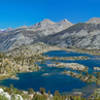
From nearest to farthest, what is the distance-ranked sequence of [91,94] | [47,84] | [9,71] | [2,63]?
[91,94] < [47,84] < [9,71] < [2,63]

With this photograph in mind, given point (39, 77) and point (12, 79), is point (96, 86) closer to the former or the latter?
point (39, 77)

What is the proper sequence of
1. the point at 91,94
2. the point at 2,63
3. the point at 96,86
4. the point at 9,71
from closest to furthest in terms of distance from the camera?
the point at 91,94
the point at 96,86
the point at 9,71
the point at 2,63

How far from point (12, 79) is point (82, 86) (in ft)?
176

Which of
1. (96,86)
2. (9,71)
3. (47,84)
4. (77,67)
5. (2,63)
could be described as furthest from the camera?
(77,67)

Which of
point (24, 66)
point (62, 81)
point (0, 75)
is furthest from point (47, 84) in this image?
point (24, 66)

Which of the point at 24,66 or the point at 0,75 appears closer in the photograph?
the point at 0,75

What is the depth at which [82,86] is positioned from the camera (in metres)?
119

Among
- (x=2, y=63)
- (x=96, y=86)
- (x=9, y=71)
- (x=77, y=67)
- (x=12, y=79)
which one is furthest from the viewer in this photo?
(x=77, y=67)

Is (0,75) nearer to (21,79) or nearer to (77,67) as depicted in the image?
(21,79)

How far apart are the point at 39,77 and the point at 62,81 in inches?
945

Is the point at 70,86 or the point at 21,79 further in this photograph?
the point at 21,79

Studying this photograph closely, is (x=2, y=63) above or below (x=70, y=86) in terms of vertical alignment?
above

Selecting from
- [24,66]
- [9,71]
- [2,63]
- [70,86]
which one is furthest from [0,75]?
[70,86]

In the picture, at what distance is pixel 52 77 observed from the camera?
487 feet
